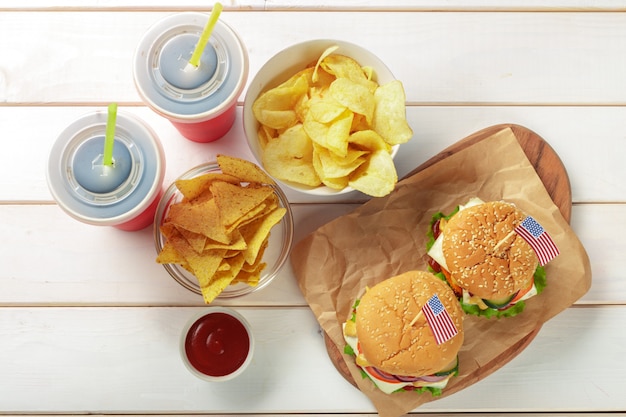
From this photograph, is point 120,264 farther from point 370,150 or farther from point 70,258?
point 370,150

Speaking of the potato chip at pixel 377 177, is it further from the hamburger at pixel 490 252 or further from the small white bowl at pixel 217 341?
the small white bowl at pixel 217 341

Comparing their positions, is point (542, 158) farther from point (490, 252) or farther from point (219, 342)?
point (219, 342)

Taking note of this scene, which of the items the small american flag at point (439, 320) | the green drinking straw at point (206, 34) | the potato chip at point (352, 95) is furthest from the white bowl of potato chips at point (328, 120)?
the small american flag at point (439, 320)

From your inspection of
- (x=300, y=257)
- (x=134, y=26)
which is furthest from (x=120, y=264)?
(x=134, y=26)

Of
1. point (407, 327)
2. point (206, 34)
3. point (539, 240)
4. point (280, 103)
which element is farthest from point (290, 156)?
point (539, 240)

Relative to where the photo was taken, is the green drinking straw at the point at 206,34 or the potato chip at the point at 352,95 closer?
the green drinking straw at the point at 206,34

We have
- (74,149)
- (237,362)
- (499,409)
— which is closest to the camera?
(74,149)
